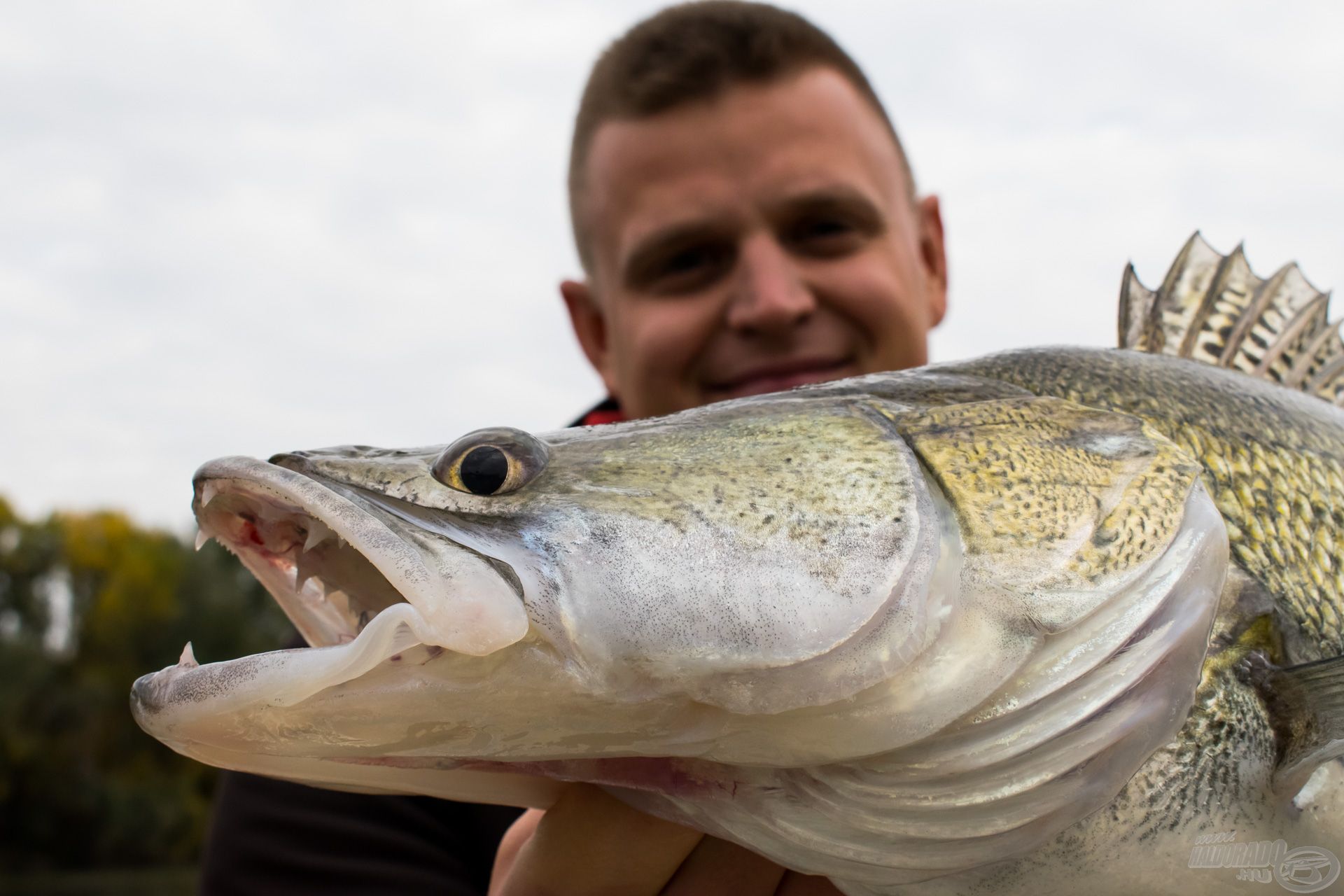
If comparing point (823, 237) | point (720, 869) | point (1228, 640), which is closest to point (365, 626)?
point (720, 869)

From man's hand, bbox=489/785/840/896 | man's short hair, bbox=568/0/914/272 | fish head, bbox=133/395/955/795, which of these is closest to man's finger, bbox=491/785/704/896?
man's hand, bbox=489/785/840/896

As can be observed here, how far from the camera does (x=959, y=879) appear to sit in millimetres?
1095

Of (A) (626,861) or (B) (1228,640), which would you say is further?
(A) (626,861)

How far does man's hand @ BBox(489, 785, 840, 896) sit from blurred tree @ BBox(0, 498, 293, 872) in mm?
19254

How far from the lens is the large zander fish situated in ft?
3.17

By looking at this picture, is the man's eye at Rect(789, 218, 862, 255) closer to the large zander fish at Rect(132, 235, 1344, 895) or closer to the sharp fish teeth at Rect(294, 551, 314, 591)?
the large zander fish at Rect(132, 235, 1344, 895)

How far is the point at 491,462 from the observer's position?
1066 millimetres

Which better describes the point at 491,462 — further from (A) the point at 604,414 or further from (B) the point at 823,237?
(A) the point at 604,414

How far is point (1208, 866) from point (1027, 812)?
0.67 feet

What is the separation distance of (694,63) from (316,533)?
74.5 inches

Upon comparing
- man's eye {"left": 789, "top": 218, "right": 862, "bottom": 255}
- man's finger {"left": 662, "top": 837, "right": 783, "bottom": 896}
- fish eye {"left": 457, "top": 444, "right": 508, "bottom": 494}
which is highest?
man's eye {"left": 789, "top": 218, "right": 862, "bottom": 255}

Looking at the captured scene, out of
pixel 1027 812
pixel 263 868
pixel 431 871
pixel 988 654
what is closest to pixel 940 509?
pixel 988 654

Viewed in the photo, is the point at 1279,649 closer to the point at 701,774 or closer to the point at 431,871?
the point at 701,774

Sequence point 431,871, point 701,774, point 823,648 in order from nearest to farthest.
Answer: point 823,648, point 701,774, point 431,871
